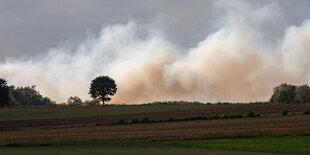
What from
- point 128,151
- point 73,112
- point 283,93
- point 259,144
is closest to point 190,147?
point 259,144

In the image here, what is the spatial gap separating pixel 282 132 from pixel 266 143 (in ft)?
25.5

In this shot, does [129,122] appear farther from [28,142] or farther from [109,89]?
[109,89]

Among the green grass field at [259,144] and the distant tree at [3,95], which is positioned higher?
the distant tree at [3,95]

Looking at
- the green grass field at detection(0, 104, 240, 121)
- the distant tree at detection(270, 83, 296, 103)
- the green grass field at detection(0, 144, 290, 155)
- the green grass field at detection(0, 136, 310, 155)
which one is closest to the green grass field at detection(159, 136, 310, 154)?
the green grass field at detection(0, 136, 310, 155)

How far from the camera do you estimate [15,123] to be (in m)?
89.4

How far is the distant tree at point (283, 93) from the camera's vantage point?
164 metres

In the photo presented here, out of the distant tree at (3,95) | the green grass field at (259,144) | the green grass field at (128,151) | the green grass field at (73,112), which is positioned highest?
the distant tree at (3,95)

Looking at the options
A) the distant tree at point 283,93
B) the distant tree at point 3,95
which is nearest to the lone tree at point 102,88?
the distant tree at point 3,95

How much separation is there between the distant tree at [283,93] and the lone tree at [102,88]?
1971 inches

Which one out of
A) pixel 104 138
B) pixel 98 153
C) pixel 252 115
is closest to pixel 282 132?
pixel 104 138

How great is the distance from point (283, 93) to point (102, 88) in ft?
184

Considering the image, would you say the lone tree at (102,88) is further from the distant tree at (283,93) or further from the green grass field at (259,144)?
the green grass field at (259,144)

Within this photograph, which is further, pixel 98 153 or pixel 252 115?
pixel 252 115

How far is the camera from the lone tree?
17050 centimetres
